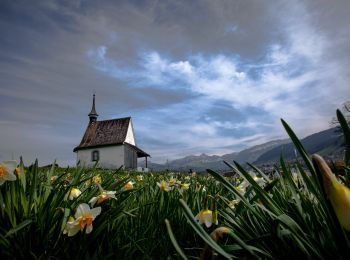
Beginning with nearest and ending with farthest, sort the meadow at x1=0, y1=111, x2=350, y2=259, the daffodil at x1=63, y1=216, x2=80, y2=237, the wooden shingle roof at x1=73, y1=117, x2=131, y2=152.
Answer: the meadow at x1=0, y1=111, x2=350, y2=259, the daffodil at x1=63, y1=216, x2=80, y2=237, the wooden shingle roof at x1=73, y1=117, x2=131, y2=152

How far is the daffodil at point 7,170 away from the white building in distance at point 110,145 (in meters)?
54.4

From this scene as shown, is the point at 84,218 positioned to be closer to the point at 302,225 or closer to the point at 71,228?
the point at 71,228

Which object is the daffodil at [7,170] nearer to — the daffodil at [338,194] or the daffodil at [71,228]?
the daffodil at [71,228]

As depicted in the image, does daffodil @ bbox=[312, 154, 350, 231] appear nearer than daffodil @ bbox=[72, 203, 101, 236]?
Yes

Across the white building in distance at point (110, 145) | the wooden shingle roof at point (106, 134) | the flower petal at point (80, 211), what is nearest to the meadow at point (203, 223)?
the flower petal at point (80, 211)

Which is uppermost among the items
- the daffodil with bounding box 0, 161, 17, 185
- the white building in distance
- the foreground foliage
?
the white building in distance

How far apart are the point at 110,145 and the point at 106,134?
2.66m

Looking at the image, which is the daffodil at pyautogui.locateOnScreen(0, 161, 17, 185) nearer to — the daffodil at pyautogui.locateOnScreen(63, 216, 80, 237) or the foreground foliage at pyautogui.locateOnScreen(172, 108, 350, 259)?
the daffodil at pyautogui.locateOnScreen(63, 216, 80, 237)

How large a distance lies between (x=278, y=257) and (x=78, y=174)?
1.89 metres

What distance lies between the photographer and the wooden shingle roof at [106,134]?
57.2m

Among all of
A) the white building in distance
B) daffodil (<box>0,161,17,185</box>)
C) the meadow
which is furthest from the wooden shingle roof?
daffodil (<box>0,161,17,185</box>)

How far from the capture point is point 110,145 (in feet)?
188

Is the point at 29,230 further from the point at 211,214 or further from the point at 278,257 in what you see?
the point at 278,257

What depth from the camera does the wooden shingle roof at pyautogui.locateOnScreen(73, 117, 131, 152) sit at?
5719 cm
